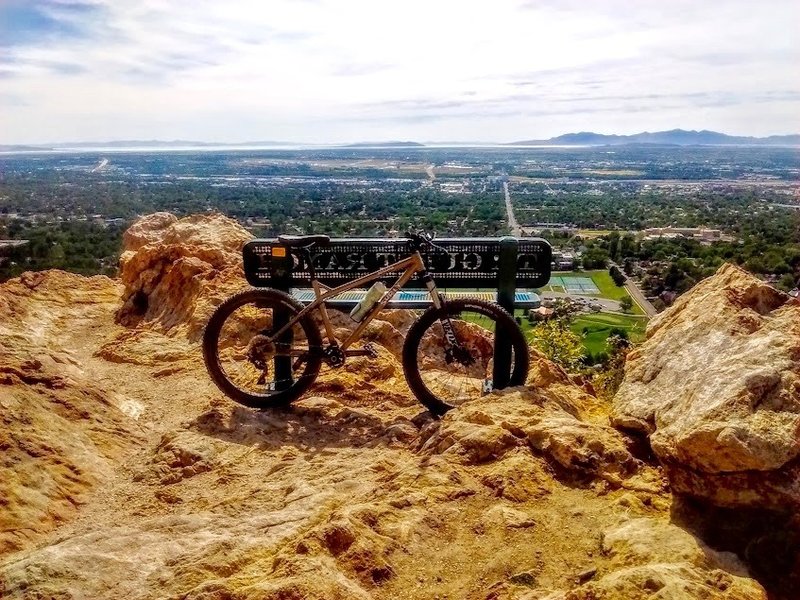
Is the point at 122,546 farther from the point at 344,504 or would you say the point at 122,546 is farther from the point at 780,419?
the point at 780,419

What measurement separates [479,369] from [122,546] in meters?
4.70

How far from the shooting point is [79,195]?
9244 centimetres

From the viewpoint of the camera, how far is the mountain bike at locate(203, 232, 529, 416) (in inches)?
251

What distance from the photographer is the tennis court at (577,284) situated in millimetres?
54906

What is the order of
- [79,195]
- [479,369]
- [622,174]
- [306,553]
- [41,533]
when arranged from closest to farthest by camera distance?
[306,553], [41,533], [479,369], [79,195], [622,174]

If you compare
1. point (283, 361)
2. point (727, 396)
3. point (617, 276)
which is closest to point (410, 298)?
point (283, 361)

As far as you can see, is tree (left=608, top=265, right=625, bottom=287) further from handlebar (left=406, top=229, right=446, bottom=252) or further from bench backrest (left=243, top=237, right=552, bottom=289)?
handlebar (left=406, top=229, right=446, bottom=252)

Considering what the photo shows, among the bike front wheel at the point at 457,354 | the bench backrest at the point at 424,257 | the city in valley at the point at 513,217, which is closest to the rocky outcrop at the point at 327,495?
the bike front wheel at the point at 457,354

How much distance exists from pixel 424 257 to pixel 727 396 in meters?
3.51

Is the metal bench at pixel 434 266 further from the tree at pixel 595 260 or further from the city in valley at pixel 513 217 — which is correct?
the tree at pixel 595 260

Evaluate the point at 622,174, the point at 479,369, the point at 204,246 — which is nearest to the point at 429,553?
the point at 479,369

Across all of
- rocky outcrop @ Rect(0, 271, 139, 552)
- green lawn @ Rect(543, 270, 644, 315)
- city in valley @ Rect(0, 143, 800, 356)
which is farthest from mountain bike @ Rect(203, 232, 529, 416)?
green lawn @ Rect(543, 270, 644, 315)

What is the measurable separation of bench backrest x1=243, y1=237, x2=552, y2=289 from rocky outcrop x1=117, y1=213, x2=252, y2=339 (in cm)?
239

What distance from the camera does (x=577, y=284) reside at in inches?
2287
